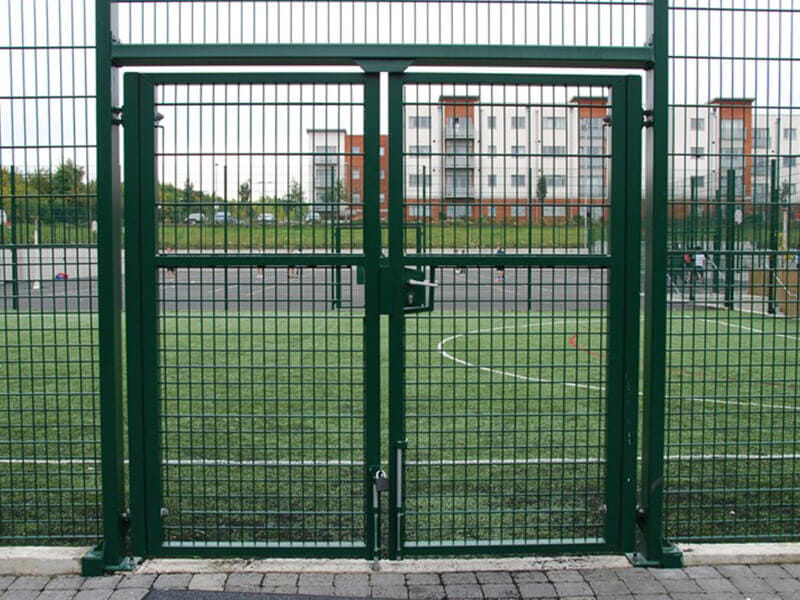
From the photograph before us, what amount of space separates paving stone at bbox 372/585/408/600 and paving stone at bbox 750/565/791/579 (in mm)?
1994

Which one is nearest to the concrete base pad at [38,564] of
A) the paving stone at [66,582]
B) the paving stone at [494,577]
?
the paving stone at [66,582]

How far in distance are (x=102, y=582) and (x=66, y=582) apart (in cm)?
20

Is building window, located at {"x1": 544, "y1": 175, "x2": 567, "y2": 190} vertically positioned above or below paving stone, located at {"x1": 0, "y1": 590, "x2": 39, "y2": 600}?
above

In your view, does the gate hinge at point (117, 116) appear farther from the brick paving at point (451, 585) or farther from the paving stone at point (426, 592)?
the paving stone at point (426, 592)

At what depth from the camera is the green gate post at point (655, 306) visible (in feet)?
14.7

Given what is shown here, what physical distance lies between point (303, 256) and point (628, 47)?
2.15 meters

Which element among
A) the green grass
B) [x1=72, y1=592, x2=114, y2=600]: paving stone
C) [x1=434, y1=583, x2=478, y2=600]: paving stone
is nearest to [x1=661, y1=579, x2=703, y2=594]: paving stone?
the green grass

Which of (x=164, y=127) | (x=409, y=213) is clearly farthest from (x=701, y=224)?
(x=164, y=127)

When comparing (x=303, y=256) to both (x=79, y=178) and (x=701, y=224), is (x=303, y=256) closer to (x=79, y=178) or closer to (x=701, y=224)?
(x=79, y=178)

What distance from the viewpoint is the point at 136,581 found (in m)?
4.42

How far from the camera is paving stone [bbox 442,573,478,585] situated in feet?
14.5

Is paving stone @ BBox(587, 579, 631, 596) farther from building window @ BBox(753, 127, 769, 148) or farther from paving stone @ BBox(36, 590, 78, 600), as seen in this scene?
paving stone @ BBox(36, 590, 78, 600)

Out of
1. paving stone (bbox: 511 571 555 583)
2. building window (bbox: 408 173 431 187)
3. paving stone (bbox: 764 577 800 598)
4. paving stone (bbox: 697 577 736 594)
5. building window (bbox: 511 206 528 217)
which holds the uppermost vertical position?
building window (bbox: 408 173 431 187)

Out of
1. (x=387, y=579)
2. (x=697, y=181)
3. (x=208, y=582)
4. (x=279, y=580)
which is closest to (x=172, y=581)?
(x=208, y=582)
